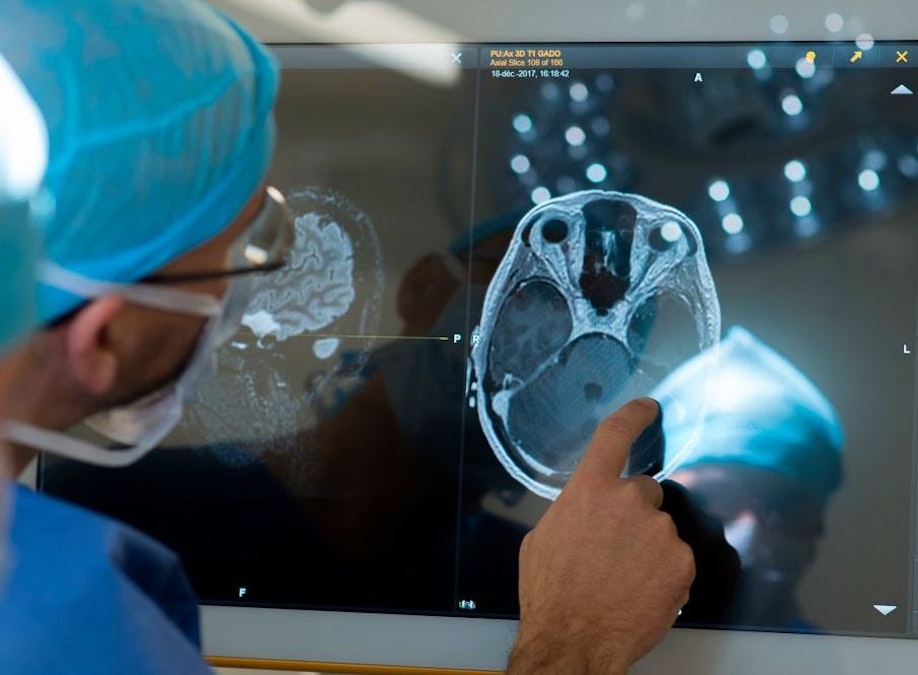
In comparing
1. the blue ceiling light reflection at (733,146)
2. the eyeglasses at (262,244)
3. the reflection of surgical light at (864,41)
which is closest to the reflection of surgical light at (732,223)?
the blue ceiling light reflection at (733,146)

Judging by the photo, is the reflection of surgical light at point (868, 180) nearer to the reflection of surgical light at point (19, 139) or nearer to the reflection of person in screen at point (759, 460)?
the reflection of person in screen at point (759, 460)

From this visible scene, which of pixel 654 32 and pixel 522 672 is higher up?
pixel 654 32

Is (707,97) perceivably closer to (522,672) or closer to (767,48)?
(767,48)

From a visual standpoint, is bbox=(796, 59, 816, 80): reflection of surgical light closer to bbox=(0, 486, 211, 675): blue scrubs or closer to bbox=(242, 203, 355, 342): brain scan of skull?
bbox=(242, 203, 355, 342): brain scan of skull

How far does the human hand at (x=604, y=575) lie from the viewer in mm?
1077

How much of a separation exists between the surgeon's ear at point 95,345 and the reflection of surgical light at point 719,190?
0.63 m

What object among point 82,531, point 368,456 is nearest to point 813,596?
point 368,456

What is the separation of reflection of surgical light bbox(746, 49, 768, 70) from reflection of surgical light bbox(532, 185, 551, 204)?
25cm

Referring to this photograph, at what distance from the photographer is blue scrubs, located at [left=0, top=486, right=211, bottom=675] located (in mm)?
702

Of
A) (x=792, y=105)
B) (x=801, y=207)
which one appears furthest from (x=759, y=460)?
(x=792, y=105)

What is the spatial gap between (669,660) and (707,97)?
591 millimetres

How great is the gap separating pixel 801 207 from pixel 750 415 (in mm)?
218

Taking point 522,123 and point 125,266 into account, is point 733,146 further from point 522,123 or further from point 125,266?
point 125,266

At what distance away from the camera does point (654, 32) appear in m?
1.18
